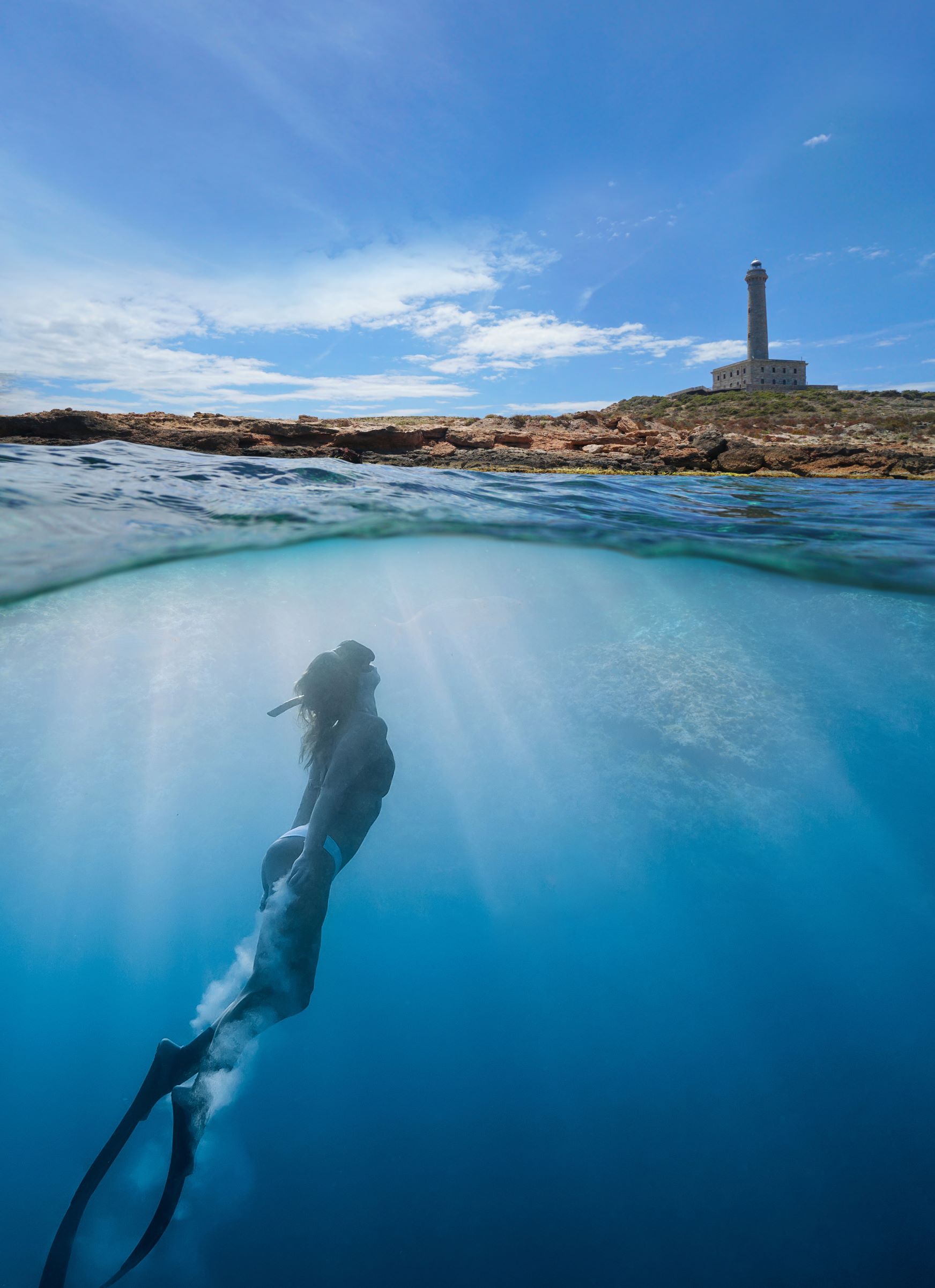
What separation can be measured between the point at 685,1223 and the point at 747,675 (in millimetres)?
9362

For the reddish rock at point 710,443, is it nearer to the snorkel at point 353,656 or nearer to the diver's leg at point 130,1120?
the snorkel at point 353,656

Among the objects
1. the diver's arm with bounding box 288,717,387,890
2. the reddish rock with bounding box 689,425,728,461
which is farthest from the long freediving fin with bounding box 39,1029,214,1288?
the reddish rock with bounding box 689,425,728,461

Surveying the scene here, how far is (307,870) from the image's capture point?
3.71 meters

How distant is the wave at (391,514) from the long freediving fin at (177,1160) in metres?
6.66

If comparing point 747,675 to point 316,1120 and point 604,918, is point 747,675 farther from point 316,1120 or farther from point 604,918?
point 316,1120

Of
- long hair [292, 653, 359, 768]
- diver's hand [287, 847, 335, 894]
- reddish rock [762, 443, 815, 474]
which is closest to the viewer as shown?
diver's hand [287, 847, 335, 894]

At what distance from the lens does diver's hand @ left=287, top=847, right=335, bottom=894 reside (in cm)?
366

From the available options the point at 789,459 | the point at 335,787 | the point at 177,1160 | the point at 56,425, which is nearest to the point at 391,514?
the point at 56,425

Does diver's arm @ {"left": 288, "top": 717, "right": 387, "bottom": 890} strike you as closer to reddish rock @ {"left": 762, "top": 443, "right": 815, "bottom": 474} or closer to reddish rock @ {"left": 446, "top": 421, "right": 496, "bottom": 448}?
reddish rock @ {"left": 446, "top": 421, "right": 496, "bottom": 448}

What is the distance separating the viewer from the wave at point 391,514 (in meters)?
7.75

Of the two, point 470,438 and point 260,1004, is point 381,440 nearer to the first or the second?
point 470,438

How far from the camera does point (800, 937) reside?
29.8 ft

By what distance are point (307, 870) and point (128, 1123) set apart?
5.26ft

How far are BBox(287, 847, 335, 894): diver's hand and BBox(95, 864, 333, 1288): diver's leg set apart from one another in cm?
2
